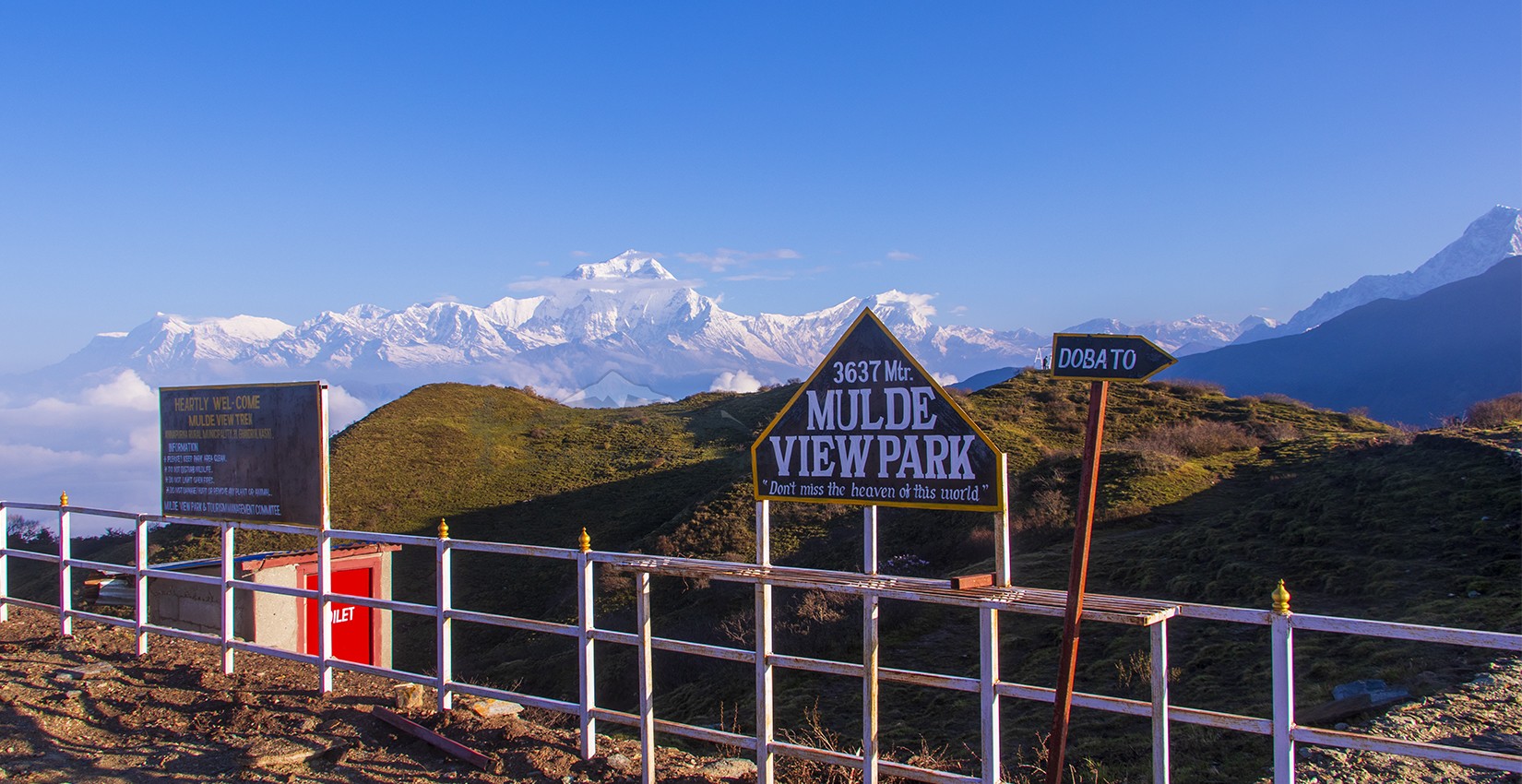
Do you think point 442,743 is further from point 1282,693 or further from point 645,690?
point 1282,693

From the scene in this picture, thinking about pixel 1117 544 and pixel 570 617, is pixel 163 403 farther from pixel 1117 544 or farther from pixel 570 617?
pixel 570 617

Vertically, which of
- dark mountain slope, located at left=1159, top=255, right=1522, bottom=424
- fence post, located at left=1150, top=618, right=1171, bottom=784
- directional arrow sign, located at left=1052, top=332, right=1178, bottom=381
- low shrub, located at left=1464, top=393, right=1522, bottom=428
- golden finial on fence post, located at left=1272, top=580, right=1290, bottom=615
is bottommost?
fence post, located at left=1150, top=618, right=1171, bottom=784

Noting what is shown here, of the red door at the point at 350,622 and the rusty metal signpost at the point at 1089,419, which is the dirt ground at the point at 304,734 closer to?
the red door at the point at 350,622

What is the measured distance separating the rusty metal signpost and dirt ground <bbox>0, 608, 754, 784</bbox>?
287cm

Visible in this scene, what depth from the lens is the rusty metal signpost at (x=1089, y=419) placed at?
4.28 meters

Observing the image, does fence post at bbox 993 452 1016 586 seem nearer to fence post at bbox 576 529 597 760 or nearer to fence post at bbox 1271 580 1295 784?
fence post at bbox 1271 580 1295 784

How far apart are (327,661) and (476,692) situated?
150cm

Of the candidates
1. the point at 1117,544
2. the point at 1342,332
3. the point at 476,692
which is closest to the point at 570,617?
the point at 1117,544

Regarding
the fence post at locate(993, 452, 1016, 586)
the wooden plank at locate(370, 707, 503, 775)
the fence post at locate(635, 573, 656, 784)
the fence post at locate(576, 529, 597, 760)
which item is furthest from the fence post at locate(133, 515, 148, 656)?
the fence post at locate(993, 452, 1016, 586)

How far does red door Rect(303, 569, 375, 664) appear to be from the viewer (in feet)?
35.9

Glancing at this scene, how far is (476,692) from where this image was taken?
7.46 m

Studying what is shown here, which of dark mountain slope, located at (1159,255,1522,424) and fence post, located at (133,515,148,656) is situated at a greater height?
dark mountain slope, located at (1159,255,1522,424)

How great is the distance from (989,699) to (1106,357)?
1903 millimetres

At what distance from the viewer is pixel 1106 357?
4527 millimetres
